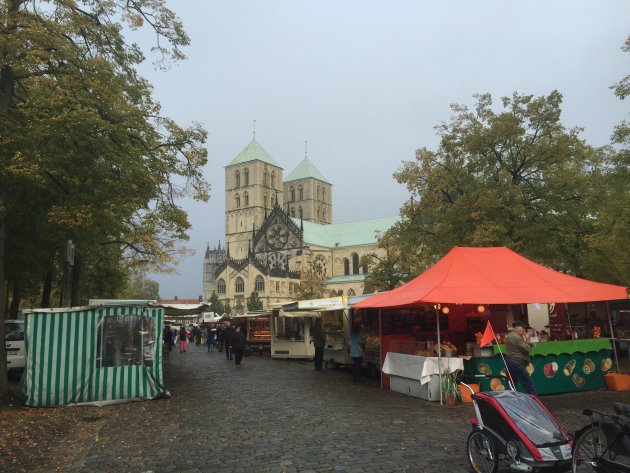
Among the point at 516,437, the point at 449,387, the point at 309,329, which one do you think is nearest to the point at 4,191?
the point at 449,387

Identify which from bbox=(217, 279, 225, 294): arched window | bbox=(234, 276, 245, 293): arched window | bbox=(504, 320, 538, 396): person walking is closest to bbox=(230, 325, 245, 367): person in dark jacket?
bbox=(504, 320, 538, 396): person walking

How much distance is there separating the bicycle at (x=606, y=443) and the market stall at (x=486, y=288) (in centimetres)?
541

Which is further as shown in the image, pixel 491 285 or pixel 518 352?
pixel 491 285

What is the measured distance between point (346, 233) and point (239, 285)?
23255 mm

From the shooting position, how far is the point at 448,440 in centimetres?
765

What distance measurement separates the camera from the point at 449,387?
11031 millimetres

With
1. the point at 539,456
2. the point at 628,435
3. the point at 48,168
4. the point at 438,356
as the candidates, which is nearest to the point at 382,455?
the point at 539,456

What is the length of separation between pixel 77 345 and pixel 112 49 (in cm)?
832

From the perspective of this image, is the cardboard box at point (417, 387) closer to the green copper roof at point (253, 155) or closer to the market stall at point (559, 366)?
the market stall at point (559, 366)

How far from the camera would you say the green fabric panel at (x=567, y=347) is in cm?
1154

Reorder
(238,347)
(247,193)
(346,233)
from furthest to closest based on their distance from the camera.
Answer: (247,193) < (346,233) < (238,347)

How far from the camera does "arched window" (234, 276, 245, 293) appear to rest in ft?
298

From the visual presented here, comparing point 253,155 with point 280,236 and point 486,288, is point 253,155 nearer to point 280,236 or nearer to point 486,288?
point 280,236

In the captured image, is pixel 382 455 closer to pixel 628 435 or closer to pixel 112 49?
pixel 628 435
